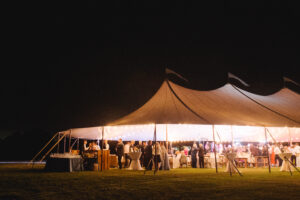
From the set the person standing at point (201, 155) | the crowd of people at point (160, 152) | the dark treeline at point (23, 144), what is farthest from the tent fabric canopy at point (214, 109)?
the dark treeline at point (23, 144)

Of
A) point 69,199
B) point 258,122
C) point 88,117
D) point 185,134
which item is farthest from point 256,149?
point 69,199

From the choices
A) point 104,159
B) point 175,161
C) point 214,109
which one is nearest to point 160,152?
point 104,159

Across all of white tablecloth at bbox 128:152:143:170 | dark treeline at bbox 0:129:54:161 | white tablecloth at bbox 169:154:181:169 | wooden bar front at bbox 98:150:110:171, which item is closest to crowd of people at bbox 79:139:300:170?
white tablecloth at bbox 128:152:143:170

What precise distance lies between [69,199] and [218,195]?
86.4 inches

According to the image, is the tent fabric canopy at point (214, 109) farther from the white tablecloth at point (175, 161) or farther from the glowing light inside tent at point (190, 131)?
the white tablecloth at point (175, 161)

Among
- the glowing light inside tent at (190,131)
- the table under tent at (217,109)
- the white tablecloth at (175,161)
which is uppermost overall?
the table under tent at (217,109)

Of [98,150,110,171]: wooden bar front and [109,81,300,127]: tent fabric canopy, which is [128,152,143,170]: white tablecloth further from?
[109,81,300,127]: tent fabric canopy

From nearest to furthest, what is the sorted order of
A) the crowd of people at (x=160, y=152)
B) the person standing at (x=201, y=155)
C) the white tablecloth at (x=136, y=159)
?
the crowd of people at (x=160, y=152) → the white tablecloth at (x=136, y=159) → the person standing at (x=201, y=155)

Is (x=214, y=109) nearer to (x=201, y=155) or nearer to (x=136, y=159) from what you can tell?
(x=136, y=159)

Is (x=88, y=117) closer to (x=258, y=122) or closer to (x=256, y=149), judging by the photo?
(x=258, y=122)

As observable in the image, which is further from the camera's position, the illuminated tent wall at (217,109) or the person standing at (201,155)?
the person standing at (201,155)

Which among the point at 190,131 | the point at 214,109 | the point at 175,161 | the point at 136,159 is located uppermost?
the point at 214,109

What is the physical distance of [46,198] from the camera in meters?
3.81

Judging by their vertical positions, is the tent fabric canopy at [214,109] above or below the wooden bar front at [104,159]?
above
